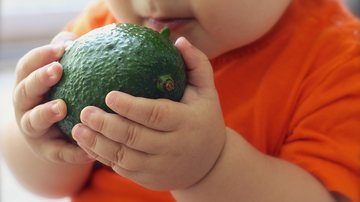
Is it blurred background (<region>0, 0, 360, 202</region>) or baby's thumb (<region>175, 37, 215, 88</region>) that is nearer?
baby's thumb (<region>175, 37, 215, 88</region>)

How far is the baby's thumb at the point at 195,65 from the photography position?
0.63 m

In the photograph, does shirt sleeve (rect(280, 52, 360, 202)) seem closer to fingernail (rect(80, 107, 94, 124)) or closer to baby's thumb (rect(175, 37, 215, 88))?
baby's thumb (rect(175, 37, 215, 88))

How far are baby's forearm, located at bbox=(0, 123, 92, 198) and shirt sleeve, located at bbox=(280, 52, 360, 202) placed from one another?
327 mm

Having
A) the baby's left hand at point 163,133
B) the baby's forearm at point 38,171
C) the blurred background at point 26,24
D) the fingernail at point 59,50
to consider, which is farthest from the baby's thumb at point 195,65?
the blurred background at point 26,24

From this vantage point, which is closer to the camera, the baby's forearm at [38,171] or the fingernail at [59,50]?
the fingernail at [59,50]

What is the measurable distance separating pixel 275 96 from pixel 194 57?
0.24 metres

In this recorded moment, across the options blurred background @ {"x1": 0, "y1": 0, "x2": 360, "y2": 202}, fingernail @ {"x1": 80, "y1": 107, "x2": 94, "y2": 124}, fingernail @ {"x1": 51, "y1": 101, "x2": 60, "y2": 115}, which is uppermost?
fingernail @ {"x1": 80, "y1": 107, "x2": 94, "y2": 124}

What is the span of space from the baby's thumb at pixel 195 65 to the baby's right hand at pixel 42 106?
0.45ft

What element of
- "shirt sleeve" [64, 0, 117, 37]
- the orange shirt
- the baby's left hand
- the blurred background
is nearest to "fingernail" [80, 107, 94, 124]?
the baby's left hand

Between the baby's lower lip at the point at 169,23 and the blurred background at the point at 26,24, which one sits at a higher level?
the baby's lower lip at the point at 169,23

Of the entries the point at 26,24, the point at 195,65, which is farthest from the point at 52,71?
the point at 26,24

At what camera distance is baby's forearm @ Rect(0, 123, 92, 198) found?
2.90 ft

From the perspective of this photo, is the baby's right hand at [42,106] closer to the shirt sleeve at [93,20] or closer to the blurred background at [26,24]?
the shirt sleeve at [93,20]

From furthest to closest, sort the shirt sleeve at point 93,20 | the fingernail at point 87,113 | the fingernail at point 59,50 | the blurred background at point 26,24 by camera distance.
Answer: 1. the blurred background at point 26,24
2. the shirt sleeve at point 93,20
3. the fingernail at point 59,50
4. the fingernail at point 87,113
